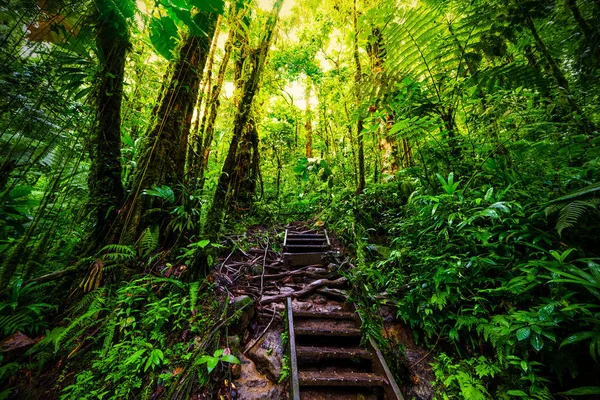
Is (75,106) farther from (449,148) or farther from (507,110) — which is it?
(507,110)

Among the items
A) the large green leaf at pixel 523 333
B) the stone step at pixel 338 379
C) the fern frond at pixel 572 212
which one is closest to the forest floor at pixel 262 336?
the stone step at pixel 338 379

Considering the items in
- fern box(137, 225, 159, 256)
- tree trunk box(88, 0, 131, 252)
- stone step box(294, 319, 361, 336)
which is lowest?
stone step box(294, 319, 361, 336)

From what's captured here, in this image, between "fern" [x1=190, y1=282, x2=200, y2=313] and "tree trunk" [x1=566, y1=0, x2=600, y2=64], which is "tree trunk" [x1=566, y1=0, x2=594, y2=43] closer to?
"tree trunk" [x1=566, y1=0, x2=600, y2=64]

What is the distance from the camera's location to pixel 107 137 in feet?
9.29

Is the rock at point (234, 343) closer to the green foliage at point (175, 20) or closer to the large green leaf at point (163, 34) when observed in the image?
the green foliage at point (175, 20)

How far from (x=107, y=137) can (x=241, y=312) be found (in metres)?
2.65

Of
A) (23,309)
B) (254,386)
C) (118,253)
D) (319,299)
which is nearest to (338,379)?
(254,386)

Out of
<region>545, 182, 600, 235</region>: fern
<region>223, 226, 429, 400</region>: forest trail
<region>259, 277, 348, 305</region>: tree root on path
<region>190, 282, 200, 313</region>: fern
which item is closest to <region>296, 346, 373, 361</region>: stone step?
<region>223, 226, 429, 400</region>: forest trail

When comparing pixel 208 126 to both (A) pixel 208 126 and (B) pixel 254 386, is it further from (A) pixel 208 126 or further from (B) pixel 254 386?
(B) pixel 254 386

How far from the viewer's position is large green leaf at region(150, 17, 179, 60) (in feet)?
9.00

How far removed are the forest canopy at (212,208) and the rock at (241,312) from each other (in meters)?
0.29

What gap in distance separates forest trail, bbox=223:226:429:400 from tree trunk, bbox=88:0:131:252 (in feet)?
5.67

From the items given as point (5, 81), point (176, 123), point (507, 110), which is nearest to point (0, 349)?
point (5, 81)

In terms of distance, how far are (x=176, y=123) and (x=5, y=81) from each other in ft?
5.51
